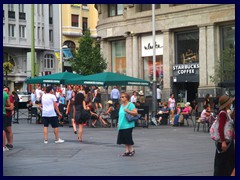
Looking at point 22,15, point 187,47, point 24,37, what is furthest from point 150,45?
point 22,15

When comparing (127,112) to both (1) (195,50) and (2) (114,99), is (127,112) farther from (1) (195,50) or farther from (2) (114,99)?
(1) (195,50)

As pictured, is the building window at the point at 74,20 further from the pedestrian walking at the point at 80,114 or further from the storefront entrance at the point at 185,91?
the pedestrian walking at the point at 80,114

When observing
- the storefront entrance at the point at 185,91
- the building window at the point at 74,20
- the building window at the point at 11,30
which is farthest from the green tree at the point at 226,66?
the building window at the point at 74,20

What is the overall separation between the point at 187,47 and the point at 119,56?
7244mm

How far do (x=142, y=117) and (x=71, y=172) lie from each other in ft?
46.3

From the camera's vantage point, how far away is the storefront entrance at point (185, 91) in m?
39.3

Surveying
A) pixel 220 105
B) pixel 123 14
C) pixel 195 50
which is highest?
pixel 123 14

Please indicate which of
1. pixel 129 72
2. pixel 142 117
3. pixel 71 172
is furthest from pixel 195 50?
pixel 71 172

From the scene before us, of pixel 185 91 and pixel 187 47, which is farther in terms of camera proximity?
pixel 185 91

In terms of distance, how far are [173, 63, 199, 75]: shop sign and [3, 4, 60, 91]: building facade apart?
33668 millimetres

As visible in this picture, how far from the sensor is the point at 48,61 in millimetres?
76500

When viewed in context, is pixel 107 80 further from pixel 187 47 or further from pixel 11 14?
pixel 11 14

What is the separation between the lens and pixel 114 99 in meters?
31.1

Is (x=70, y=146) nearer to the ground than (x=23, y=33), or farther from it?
nearer to the ground
